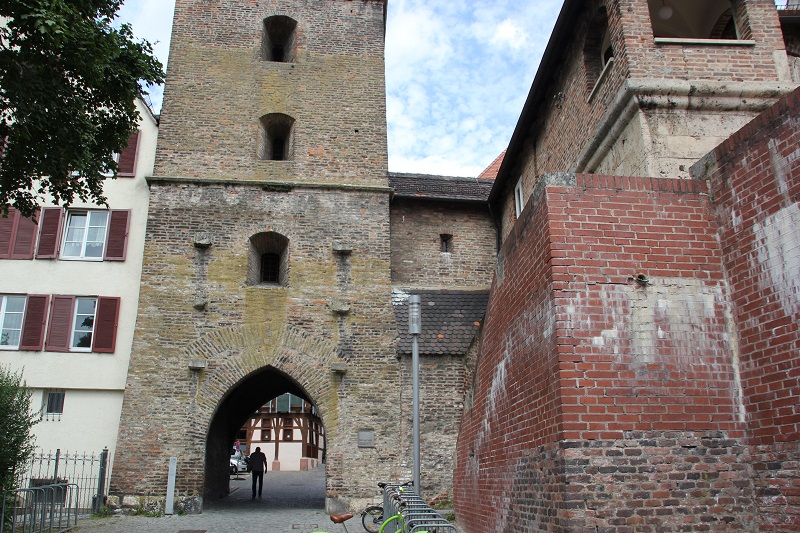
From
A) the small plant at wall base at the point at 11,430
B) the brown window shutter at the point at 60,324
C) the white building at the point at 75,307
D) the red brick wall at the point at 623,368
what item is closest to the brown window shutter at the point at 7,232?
the white building at the point at 75,307

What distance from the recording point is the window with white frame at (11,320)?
15.0 metres

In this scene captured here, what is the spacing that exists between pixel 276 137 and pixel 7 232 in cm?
699

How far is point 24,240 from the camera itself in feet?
51.6

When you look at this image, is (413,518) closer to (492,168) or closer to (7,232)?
(7,232)

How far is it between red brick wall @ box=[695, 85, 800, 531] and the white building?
13.2 meters

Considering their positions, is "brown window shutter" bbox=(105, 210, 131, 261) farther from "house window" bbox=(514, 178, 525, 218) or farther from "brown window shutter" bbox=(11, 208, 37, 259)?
"house window" bbox=(514, 178, 525, 218)

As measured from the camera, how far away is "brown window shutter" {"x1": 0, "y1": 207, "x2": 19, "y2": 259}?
15.6 m

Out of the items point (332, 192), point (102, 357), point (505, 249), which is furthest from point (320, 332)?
point (505, 249)

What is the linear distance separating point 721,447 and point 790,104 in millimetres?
3038

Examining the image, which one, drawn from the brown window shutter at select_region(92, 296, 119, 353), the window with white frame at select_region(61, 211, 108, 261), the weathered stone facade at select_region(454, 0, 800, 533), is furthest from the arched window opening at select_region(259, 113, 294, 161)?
the weathered stone facade at select_region(454, 0, 800, 533)

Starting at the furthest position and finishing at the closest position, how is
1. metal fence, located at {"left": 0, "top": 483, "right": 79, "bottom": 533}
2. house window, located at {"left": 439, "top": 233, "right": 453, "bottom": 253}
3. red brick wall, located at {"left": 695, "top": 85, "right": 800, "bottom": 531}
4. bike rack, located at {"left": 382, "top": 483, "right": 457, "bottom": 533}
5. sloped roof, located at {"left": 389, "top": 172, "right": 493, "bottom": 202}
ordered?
sloped roof, located at {"left": 389, "top": 172, "right": 493, "bottom": 202}
house window, located at {"left": 439, "top": 233, "right": 453, "bottom": 253}
metal fence, located at {"left": 0, "top": 483, "right": 79, "bottom": 533}
bike rack, located at {"left": 382, "top": 483, "right": 457, "bottom": 533}
red brick wall, located at {"left": 695, "top": 85, "right": 800, "bottom": 531}

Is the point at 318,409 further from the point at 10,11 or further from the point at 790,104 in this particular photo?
the point at 790,104

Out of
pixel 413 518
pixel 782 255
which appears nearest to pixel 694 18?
pixel 782 255

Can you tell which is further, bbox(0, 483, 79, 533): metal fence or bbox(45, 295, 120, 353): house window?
bbox(45, 295, 120, 353): house window
